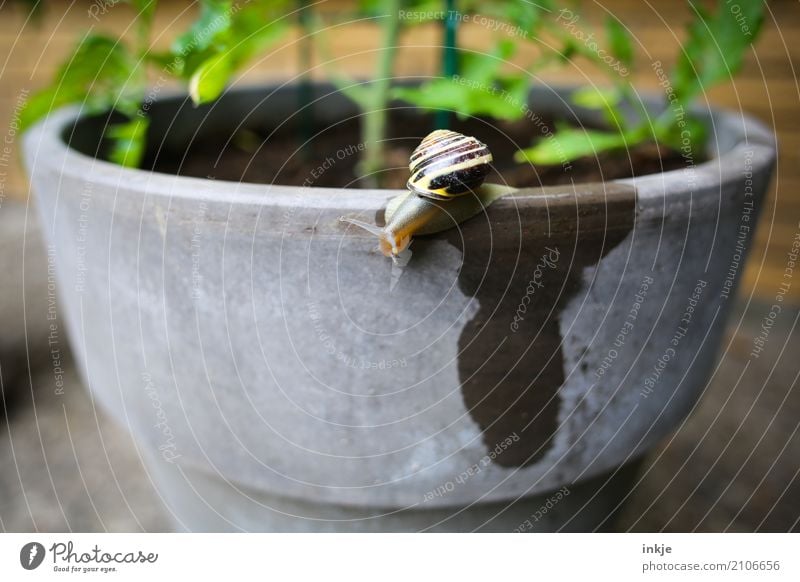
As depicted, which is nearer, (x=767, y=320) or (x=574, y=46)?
(x=574, y=46)

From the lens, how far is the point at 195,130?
2.62ft

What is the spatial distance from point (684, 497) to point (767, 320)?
532mm

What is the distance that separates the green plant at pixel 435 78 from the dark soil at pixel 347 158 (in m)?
0.02

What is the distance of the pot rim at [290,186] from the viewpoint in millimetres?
437

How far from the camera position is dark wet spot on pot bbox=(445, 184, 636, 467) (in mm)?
442

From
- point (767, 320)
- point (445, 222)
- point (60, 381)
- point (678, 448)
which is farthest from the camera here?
point (767, 320)

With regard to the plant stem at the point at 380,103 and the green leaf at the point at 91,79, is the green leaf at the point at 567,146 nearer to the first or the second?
the plant stem at the point at 380,103

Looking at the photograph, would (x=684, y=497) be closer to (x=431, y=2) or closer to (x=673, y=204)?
(x=673, y=204)

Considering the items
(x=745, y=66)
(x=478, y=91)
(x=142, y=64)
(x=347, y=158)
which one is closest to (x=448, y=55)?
(x=478, y=91)

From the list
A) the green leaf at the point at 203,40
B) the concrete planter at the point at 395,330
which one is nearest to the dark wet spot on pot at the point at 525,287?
the concrete planter at the point at 395,330

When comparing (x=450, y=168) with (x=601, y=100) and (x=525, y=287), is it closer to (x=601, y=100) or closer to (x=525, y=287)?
(x=525, y=287)

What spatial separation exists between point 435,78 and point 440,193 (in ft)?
0.97

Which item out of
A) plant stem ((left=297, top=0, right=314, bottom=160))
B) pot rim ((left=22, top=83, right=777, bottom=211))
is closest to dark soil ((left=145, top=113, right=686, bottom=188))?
plant stem ((left=297, top=0, right=314, bottom=160))

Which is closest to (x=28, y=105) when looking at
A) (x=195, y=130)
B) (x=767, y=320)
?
(x=195, y=130)
